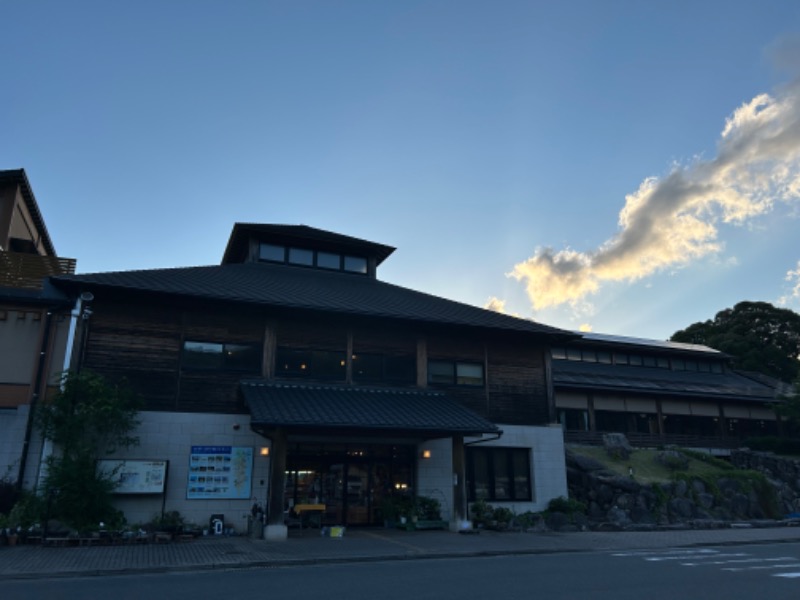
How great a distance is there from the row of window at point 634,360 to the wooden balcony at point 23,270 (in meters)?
29.8

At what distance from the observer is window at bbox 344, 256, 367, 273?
1095 inches

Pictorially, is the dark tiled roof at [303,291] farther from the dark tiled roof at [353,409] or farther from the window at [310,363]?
the dark tiled roof at [353,409]

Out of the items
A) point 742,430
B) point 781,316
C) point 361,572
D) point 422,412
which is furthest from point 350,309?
point 781,316

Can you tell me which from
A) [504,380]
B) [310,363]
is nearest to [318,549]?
[310,363]

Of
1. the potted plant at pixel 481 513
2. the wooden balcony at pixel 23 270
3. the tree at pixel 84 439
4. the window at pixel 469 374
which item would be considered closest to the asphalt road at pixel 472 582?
the tree at pixel 84 439

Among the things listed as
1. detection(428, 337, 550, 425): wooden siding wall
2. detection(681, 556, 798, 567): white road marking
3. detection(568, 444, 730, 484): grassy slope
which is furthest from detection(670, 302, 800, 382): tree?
detection(681, 556, 798, 567): white road marking

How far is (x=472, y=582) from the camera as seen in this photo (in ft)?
35.9

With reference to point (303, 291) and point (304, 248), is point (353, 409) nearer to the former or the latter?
point (303, 291)

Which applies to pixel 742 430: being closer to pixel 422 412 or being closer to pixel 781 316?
pixel 781 316

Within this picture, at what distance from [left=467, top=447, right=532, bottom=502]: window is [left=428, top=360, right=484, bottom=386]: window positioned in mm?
2646

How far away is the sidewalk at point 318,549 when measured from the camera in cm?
1248

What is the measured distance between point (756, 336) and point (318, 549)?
6028cm

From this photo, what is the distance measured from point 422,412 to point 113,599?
11999mm

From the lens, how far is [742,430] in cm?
4228
